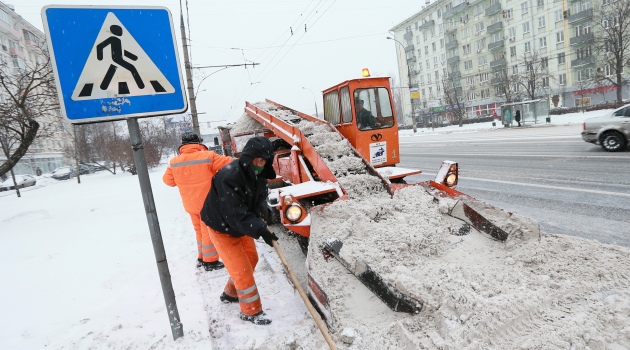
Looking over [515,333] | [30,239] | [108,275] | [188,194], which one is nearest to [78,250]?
[108,275]

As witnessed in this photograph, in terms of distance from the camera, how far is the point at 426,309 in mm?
2561

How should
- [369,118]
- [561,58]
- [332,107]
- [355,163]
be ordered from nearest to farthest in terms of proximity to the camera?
[355,163] → [369,118] → [332,107] → [561,58]

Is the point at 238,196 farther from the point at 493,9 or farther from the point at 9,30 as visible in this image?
the point at 9,30

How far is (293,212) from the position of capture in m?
3.77

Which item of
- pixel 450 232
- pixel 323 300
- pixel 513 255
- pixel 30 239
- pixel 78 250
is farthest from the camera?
pixel 30 239

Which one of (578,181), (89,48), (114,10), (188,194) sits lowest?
(578,181)

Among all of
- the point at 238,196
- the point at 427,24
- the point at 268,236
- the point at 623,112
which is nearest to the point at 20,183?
the point at 238,196

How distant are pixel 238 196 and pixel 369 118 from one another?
343cm

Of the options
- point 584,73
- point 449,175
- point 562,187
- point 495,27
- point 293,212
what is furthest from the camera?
point 495,27

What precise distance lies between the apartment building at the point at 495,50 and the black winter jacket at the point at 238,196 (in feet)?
96.2

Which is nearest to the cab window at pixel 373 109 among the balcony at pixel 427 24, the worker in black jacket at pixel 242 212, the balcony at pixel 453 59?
the worker in black jacket at pixel 242 212

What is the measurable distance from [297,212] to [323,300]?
45.6 inches

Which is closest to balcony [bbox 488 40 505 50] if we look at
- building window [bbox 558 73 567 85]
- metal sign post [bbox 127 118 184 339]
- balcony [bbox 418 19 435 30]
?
building window [bbox 558 73 567 85]

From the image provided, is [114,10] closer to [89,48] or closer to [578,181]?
[89,48]
